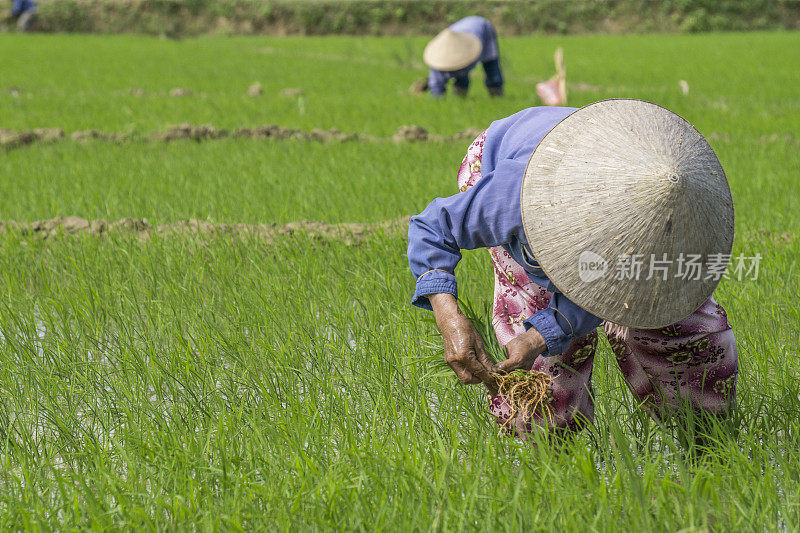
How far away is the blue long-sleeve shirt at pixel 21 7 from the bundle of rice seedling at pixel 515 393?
65.9 ft

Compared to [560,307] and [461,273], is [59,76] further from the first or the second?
[560,307]

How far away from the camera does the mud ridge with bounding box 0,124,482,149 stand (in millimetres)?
5461

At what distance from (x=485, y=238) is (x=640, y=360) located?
489 mm

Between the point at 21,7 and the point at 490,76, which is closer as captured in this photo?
the point at 490,76

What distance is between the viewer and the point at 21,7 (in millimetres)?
18344

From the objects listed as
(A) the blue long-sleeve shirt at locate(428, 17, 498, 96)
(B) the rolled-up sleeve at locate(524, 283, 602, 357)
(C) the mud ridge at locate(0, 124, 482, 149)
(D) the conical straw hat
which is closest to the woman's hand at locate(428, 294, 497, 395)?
(B) the rolled-up sleeve at locate(524, 283, 602, 357)

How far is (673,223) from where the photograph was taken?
1.25m

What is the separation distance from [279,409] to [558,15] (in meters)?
20.8

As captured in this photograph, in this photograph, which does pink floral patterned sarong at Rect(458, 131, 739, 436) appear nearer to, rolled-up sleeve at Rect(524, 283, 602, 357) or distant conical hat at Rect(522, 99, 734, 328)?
rolled-up sleeve at Rect(524, 283, 602, 357)

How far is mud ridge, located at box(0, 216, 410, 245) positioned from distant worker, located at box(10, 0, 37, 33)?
17.8 meters

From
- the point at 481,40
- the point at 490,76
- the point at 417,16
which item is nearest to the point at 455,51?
the point at 481,40

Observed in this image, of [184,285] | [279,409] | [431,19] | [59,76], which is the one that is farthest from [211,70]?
[431,19]

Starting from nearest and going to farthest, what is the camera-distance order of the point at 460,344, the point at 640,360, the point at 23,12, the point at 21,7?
1. the point at 460,344
2. the point at 640,360
3. the point at 21,7
4. the point at 23,12

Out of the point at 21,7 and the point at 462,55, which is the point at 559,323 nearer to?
the point at 462,55
